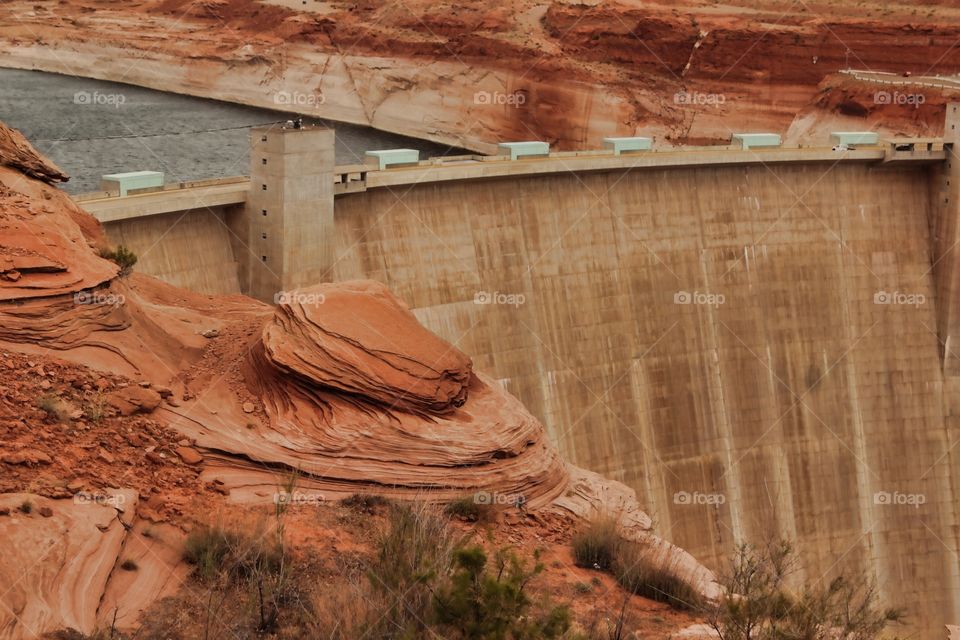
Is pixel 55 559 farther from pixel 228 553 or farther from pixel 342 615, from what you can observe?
pixel 342 615

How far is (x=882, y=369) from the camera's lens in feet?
122

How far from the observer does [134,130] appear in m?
53.9

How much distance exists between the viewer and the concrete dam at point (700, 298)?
1134 inches

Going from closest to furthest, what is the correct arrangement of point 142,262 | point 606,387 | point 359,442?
point 359,442
point 142,262
point 606,387

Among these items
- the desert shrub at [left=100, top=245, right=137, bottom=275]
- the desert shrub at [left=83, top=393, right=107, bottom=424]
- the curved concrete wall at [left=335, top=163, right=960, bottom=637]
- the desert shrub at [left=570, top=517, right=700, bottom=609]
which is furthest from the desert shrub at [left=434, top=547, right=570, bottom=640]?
the curved concrete wall at [left=335, top=163, right=960, bottom=637]

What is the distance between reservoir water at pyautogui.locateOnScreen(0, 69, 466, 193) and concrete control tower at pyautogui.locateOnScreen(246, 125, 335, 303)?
17068 mm

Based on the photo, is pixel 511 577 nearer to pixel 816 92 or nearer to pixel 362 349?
pixel 362 349

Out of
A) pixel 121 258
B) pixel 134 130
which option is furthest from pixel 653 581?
pixel 134 130

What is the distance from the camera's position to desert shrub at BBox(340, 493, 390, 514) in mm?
17719

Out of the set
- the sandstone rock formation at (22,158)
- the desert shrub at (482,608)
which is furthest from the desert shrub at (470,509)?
the sandstone rock formation at (22,158)

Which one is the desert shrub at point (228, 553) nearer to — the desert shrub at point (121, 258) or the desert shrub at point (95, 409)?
the desert shrub at point (95, 409)

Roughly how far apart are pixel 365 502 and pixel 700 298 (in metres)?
18.6

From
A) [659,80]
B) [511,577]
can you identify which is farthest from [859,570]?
[659,80]

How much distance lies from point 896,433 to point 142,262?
839 inches
